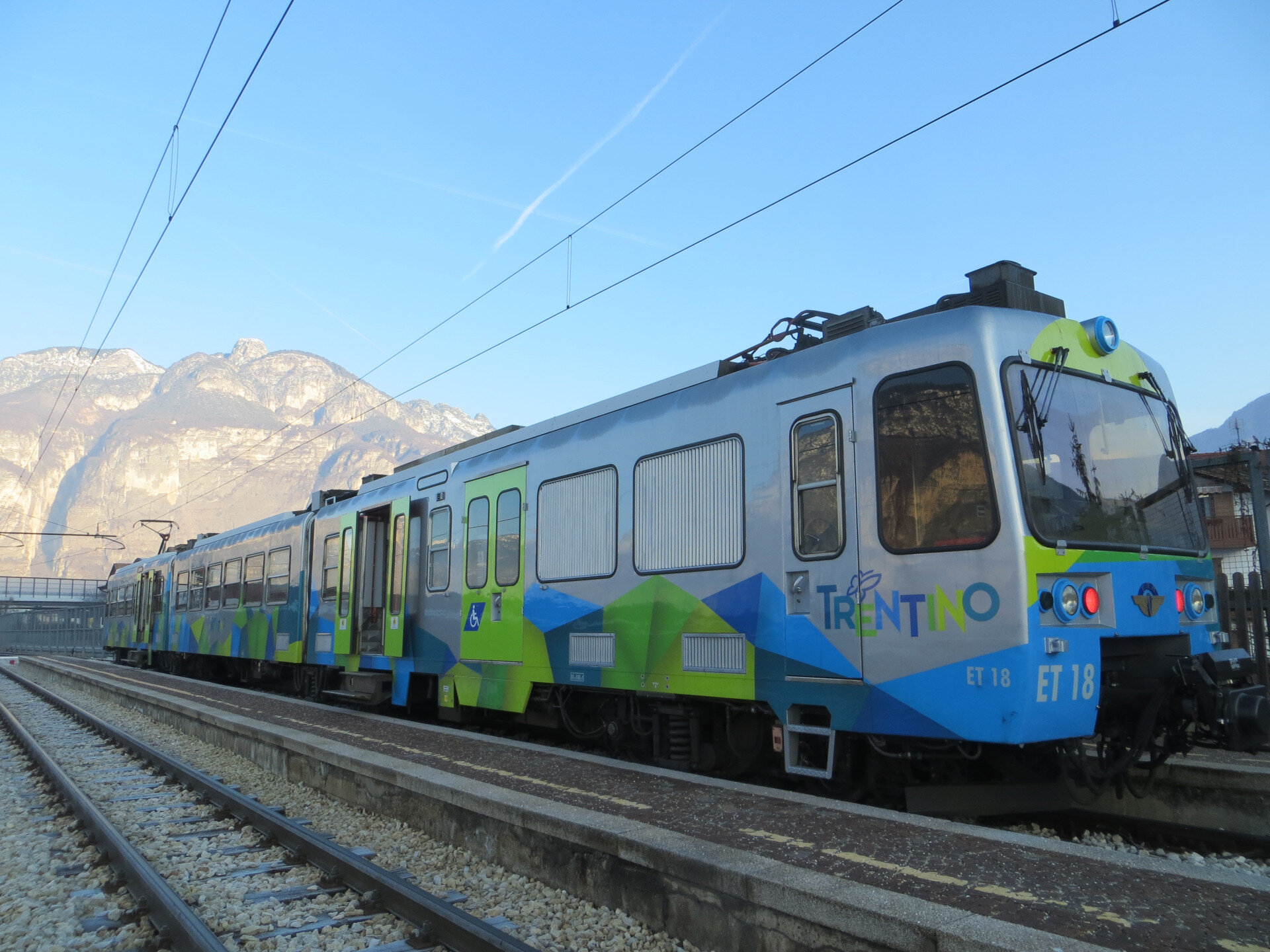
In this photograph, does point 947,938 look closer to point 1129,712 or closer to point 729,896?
point 729,896

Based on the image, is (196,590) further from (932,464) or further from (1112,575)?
(1112,575)

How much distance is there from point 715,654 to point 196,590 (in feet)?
62.9

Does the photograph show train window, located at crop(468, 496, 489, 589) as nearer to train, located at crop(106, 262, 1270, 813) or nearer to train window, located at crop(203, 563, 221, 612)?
train, located at crop(106, 262, 1270, 813)

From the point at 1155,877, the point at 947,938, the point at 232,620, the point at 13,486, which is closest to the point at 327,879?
the point at 947,938

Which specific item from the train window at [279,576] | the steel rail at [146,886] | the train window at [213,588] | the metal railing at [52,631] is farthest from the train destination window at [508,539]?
the metal railing at [52,631]

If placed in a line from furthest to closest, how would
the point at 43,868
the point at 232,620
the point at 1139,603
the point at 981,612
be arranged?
the point at 232,620 → the point at 43,868 → the point at 1139,603 → the point at 981,612

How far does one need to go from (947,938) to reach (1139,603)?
3246 millimetres

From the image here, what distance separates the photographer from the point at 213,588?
21.1m

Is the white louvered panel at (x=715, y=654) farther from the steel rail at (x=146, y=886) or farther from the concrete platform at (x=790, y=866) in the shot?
the steel rail at (x=146, y=886)

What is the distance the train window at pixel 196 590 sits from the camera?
72.4 feet

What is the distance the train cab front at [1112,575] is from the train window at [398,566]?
27.1ft

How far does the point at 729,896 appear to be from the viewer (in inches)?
163

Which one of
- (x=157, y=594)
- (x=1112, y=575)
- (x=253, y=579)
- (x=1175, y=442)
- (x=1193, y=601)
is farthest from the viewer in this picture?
(x=157, y=594)

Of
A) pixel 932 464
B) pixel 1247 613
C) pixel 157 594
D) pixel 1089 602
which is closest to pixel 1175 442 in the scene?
pixel 1089 602
